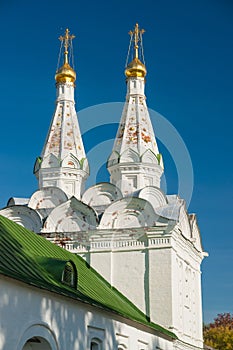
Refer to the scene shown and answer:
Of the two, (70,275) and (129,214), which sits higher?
(129,214)

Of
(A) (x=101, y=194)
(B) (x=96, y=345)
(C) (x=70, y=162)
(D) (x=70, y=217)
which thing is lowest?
(B) (x=96, y=345)

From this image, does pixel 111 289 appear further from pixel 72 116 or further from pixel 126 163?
pixel 72 116

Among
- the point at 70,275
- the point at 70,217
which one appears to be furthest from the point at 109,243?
the point at 70,275

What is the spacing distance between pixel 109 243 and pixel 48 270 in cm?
516

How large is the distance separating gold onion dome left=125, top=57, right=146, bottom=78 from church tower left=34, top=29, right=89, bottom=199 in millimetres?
1899

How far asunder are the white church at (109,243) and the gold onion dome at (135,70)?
3 cm

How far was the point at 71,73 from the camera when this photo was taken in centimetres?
2053

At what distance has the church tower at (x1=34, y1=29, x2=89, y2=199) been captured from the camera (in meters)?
18.9

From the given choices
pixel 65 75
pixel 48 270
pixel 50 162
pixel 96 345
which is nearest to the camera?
pixel 48 270

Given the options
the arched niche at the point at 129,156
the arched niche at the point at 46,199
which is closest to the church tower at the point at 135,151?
the arched niche at the point at 129,156

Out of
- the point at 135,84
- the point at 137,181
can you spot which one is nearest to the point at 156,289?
the point at 137,181

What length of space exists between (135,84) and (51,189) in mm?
4637

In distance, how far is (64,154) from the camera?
19.1 meters

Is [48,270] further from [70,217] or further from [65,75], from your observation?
[65,75]
